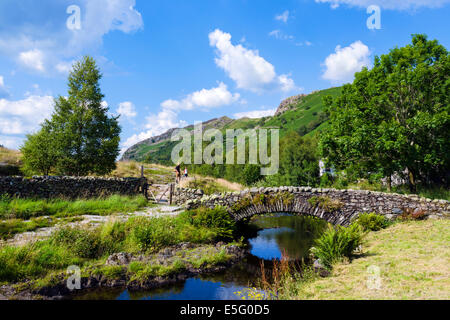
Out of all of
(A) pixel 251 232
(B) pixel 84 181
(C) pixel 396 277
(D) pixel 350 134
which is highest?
(D) pixel 350 134

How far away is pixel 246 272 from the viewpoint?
10.7 metres

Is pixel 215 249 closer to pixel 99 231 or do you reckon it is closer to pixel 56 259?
pixel 99 231

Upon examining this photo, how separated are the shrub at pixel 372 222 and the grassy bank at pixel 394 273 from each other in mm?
1470

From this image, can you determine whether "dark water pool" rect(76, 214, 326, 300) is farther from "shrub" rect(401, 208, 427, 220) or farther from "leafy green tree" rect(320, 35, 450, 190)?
"leafy green tree" rect(320, 35, 450, 190)

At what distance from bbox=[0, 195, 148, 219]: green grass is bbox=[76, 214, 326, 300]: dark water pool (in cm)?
760

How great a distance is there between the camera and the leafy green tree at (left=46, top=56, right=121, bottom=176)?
22203 mm

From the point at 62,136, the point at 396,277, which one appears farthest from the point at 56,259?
the point at 62,136

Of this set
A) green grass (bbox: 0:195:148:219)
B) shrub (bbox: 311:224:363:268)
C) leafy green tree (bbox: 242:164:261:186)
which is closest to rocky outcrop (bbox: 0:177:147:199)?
green grass (bbox: 0:195:148:219)

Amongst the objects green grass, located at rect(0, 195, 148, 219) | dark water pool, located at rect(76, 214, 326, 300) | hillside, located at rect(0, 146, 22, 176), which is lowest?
dark water pool, located at rect(76, 214, 326, 300)

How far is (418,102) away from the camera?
52.7 ft

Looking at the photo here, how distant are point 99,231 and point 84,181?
9466 millimetres

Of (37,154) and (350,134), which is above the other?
(350,134)
